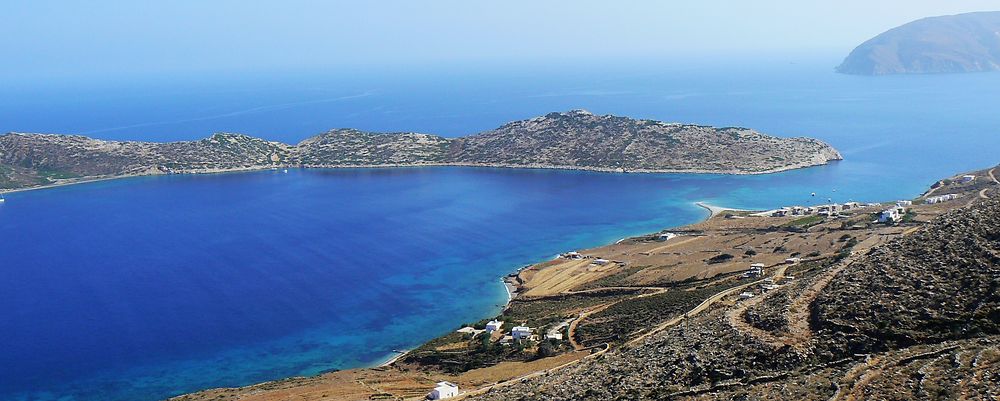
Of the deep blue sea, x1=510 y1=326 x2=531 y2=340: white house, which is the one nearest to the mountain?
x1=510 y1=326 x2=531 y2=340: white house

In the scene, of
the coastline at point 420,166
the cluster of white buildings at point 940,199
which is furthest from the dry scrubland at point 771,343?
the coastline at point 420,166

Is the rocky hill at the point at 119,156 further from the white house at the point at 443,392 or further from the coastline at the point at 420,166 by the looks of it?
the white house at the point at 443,392

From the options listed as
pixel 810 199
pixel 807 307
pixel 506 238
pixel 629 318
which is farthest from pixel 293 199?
pixel 807 307

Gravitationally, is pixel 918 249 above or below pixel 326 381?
above

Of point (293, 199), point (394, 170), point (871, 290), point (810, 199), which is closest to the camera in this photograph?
point (871, 290)

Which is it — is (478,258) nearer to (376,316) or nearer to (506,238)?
(506,238)

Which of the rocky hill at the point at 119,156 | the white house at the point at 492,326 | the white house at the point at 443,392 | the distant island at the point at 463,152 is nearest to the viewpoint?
the white house at the point at 443,392
